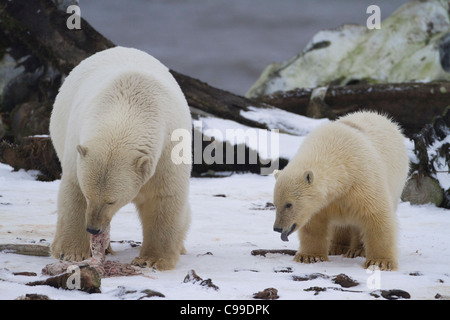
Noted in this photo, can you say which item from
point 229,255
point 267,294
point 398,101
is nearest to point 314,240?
point 229,255

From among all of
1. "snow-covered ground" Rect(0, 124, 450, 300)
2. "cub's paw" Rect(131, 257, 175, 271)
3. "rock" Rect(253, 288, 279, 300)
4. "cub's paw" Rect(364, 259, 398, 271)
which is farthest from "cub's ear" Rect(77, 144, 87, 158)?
"cub's paw" Rect(364, 259, 398, 271)

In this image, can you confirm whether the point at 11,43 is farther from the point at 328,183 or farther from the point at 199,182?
the point at 328,183

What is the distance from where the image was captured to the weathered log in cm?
1662

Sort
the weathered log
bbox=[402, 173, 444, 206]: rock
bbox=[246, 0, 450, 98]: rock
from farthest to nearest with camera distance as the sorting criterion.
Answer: bbox=[246, 0, 450, 98]: rock, the weathered log, bbox=[402, 173, 444, 206]: rock

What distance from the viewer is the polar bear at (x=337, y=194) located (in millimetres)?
5363

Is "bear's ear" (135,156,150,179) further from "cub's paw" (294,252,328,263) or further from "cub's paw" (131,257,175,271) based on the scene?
"cub's paw" (294,252,328,263)

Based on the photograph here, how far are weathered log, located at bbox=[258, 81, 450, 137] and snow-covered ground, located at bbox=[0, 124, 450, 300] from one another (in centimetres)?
776

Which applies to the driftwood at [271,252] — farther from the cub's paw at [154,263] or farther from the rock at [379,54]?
Result: the rock at [379,54]

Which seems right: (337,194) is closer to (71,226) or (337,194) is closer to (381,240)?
(381,240)

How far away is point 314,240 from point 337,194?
0.55 meters

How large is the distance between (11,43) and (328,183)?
33.7ft

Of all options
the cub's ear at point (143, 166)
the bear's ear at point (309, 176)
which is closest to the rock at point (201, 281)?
the cub's ear at point (143, 166)

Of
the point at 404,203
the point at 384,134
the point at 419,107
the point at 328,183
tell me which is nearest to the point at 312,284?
the point at 328,183

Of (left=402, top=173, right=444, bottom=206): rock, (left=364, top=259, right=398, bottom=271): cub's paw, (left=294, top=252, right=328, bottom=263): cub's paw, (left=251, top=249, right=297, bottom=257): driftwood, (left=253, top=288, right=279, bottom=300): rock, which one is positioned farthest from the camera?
(left=402, top=173, right=444, bottom=206): rock
